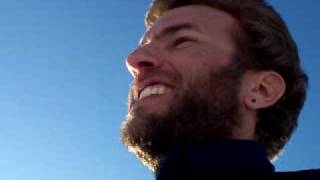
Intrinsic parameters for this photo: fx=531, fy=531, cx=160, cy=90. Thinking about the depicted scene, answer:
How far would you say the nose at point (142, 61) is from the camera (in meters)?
3.62

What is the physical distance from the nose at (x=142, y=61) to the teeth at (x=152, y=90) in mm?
157

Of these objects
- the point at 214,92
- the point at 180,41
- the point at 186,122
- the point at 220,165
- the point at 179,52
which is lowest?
the point at 220,165

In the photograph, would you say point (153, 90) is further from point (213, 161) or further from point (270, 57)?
point (270, 57)

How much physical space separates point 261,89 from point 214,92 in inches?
16.7

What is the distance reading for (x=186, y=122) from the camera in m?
3.37

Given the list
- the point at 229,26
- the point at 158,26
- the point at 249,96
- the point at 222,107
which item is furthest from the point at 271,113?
the point at 158,26

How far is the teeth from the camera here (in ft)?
11.4

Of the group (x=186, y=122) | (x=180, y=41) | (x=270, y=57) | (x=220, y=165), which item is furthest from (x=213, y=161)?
(x=270, y=57)

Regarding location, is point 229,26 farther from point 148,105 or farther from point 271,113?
point 148,105

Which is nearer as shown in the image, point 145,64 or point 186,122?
point 186,122

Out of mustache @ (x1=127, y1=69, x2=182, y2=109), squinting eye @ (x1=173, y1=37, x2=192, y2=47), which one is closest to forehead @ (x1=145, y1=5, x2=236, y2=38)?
squinting eye @ (x1=173, y1=37, x2=192, y2=47)

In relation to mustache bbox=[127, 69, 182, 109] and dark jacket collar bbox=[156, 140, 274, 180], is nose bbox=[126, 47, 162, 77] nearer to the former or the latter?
mustache bbox=[127, 69, 182, 109]

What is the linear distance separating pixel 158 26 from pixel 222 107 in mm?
936

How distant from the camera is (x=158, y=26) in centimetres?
408
